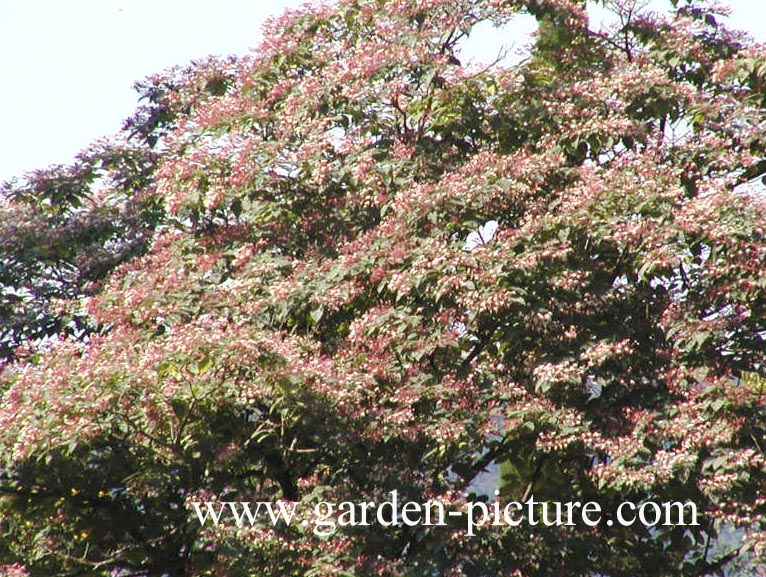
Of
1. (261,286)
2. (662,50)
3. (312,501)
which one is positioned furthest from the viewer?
(662,50)

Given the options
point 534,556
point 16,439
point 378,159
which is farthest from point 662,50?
point 16,439

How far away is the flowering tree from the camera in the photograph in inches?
366

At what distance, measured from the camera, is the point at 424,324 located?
992 centimetres

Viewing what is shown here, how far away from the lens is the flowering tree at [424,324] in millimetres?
9289

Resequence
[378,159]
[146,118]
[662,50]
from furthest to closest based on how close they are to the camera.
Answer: [146,118]
[662,50]
[378,159]

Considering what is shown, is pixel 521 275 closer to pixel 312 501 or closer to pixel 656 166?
pixel 656 166

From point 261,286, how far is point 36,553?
13.3 ft

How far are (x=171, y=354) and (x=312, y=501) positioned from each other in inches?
75.7

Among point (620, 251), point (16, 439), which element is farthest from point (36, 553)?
point (620, 251)

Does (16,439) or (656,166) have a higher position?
(656,166)

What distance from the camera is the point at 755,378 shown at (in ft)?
35.5

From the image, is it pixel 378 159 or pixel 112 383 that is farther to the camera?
pixel 378 159

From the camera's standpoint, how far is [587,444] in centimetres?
930

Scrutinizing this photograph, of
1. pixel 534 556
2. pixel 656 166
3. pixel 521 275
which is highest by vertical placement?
pixel 656 166
